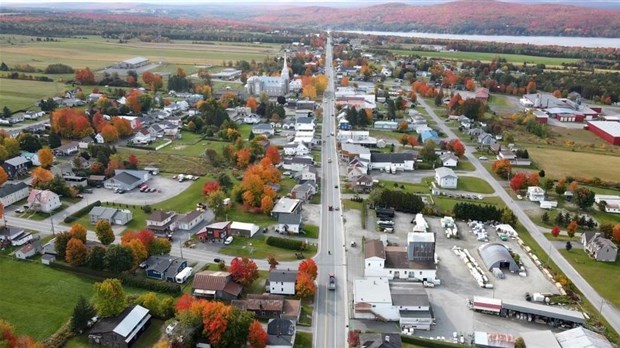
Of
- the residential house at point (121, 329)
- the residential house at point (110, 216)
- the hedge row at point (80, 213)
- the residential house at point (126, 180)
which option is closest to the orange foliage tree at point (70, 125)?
the residential house at point (126, 180)

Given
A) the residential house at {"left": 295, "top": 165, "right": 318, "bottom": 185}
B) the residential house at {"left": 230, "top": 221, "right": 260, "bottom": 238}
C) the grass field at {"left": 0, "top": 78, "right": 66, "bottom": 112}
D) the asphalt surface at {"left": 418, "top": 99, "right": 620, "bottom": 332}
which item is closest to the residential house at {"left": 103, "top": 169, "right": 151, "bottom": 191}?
the residential house at {"left": 230, "top": 221, "right": 260, "bottom": 238}

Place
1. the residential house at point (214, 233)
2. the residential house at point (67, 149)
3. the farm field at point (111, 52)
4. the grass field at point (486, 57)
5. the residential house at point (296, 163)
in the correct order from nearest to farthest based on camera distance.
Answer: the residential house at point (214, 233) → the residential house at point (296, 163) → the residential house at point (67, 149) → the farm field at point (111, 52) → the grass field at point (486, 57)

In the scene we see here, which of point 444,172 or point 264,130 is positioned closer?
point 444,172

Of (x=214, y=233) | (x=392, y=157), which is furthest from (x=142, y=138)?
(x=392, y=157)

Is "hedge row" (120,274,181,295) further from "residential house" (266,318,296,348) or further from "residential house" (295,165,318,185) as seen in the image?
"residential house" (295,165,318,185)

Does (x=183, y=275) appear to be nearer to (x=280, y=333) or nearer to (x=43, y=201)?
(x=280, y=333)

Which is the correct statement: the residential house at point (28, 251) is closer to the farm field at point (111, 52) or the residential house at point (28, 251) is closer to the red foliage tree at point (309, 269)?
the red foliage tree at point (309, 269)
